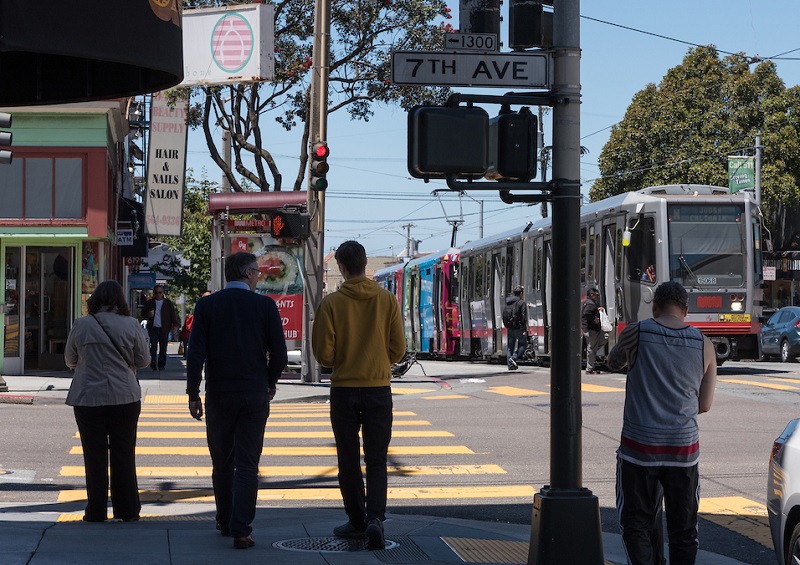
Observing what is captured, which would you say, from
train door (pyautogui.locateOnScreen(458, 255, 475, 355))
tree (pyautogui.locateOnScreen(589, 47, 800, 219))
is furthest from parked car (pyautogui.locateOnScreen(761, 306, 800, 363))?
tree (pyautogui.locateOnScreen(589, 47, 800, 219))

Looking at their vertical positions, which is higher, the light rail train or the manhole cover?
the light rail train

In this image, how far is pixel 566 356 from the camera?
685 centimetres

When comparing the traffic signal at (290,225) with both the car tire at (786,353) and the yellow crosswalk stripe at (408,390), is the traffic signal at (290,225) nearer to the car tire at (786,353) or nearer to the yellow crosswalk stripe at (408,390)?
the yellow crosswalk stripe at (408,390)

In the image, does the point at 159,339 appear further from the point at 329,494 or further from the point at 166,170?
the point at 329,494

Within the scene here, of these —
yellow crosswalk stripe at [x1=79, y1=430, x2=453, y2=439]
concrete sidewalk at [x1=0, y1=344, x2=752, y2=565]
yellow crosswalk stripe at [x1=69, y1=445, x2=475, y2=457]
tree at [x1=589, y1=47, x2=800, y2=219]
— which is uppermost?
tree at [x1=589, y1=47, x2=800, y2=219]

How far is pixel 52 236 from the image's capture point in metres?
22.5

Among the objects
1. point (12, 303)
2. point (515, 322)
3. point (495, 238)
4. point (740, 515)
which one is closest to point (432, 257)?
point (495, 238)

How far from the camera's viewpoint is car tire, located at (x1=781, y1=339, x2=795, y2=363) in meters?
32.9

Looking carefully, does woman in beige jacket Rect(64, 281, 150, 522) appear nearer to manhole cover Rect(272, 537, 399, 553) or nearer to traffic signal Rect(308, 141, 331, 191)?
manhole cover Rect(272, 537, 399, 553)

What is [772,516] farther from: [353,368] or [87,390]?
[87,390]

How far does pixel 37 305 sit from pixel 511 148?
1804cm

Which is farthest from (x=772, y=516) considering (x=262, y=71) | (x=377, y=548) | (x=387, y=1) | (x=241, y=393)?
(x=387, y=1)

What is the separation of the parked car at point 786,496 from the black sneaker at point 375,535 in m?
2.37

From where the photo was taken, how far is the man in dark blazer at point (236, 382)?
7445 millimetres
